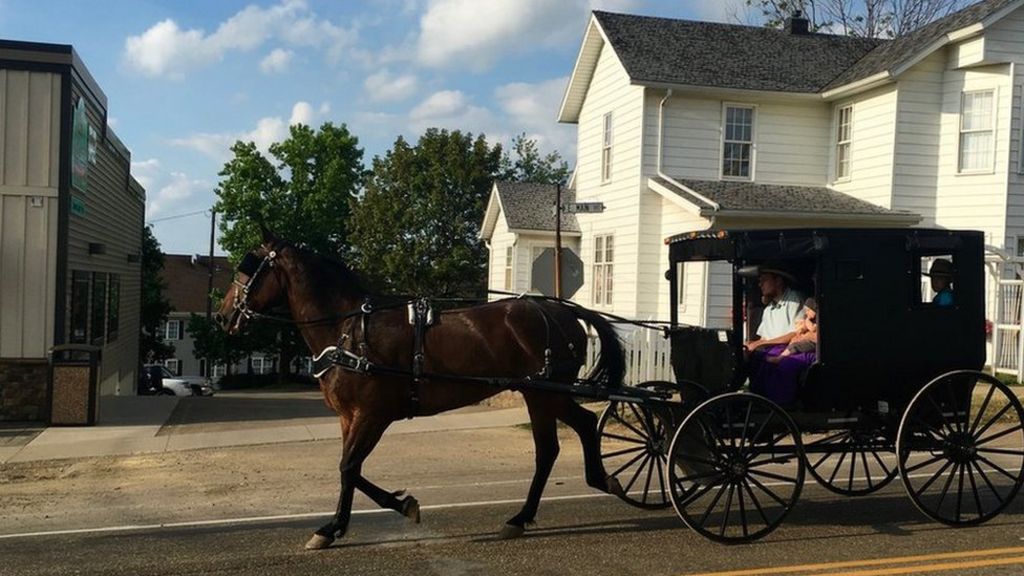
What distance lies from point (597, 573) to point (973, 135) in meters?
16.9

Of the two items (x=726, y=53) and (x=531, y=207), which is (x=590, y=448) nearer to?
(x=726, y=53)

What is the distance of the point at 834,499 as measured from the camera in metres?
8.42

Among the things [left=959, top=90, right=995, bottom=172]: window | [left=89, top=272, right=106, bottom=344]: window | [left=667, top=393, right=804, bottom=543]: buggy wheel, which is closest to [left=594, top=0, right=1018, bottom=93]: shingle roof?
[left=959, top=90, right=995, bottom=172]: window

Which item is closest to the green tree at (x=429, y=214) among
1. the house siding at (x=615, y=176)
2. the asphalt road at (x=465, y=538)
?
the house siding at (x=615, y=176)

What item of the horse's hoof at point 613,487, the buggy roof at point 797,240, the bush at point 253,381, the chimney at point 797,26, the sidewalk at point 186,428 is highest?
the chimney at point 797,26

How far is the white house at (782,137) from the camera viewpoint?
18.8 metres

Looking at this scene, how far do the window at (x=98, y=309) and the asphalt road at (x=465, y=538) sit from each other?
899 centimetres

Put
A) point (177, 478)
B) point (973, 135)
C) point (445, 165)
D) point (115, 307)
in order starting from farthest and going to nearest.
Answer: point (445, 165)
point (115, 307)
point (973, 135)
point (177, 478)

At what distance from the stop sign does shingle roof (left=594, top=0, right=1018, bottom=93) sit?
6536 millimetres

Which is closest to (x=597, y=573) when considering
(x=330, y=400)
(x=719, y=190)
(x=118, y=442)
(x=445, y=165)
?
(x=330, y=400)

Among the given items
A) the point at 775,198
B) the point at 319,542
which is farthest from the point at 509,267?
the point at 319,542

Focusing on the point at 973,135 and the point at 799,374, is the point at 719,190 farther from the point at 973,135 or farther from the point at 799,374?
the point at 799,374

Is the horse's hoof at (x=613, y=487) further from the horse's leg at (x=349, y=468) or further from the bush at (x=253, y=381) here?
the bush at (x=253, y=381)

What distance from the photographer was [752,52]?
22.3 m
